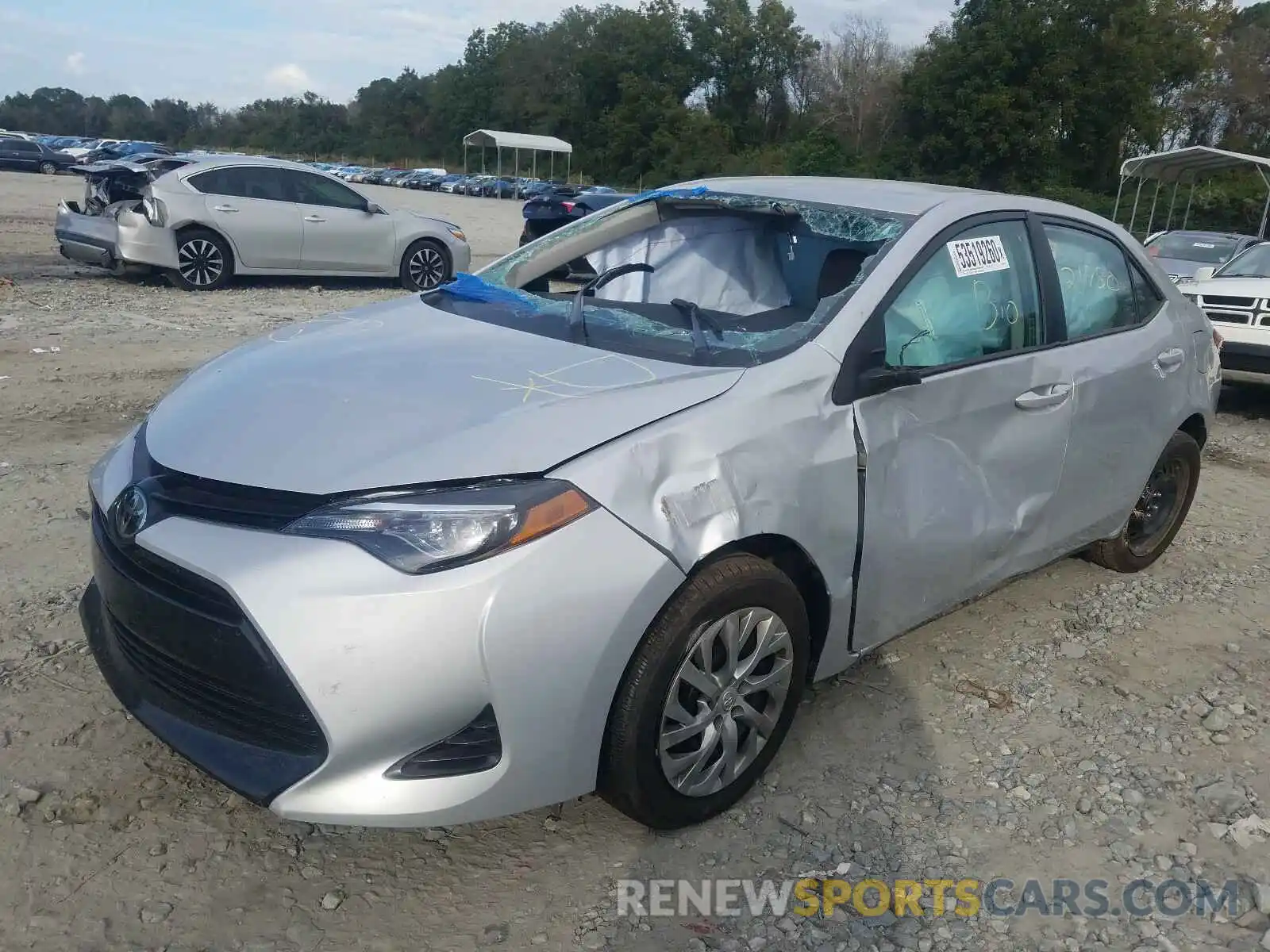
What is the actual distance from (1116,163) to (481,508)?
49.0 m

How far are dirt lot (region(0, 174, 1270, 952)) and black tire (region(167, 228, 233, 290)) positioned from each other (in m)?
7.26

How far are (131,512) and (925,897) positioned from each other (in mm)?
2122

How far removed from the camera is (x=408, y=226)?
12453mm

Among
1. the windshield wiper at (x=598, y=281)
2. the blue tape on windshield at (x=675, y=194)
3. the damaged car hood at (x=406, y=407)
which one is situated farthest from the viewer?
the blue tape on windshield at (x=675, y=194)

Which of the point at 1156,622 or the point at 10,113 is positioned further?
the point at 10,113

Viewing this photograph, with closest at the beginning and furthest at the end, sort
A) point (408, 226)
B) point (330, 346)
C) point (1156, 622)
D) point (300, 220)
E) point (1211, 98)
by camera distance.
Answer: point (330, 346), point (1156, 622), point (300, 220), point (408, 226), point (1211, 98)

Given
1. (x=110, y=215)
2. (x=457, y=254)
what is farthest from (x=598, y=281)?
(x=457, y=254)

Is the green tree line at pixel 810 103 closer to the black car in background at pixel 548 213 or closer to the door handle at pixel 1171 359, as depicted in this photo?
the black car in background at pixel 548 213

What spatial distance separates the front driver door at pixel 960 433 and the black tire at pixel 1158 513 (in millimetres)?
968

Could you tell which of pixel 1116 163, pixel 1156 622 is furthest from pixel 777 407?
pixel 1116 163

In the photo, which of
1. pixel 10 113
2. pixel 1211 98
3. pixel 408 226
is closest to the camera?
pixel 408 226

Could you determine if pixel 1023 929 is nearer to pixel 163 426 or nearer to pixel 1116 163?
pixel 163 426

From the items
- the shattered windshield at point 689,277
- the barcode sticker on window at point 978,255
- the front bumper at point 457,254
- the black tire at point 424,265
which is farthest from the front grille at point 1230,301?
the front bumper at point 457,254

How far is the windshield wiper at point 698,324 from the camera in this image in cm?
292
